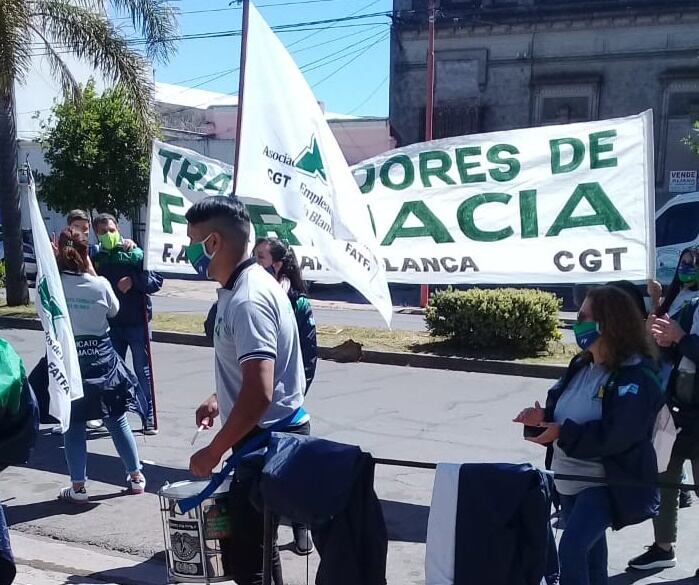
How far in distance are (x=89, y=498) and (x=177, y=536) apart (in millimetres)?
2672

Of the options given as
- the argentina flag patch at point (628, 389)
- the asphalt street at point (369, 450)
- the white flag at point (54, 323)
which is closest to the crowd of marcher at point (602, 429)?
the argentina flag patch at point (628, 389)

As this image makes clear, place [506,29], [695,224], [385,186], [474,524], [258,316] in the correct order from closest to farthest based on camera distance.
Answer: [474,524] → [258,316] → [385,186] → [695,224] → [506,29]

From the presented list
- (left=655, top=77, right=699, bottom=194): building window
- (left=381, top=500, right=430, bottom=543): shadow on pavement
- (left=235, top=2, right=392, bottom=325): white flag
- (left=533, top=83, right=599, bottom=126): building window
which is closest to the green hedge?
(left=381, top=500, right=430, bottom=543): shadow on pavement

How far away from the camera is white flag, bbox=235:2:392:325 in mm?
4391

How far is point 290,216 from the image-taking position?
4.52m

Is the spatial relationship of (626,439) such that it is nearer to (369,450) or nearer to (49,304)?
(49,304)

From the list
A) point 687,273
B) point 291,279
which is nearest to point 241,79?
point 291,279

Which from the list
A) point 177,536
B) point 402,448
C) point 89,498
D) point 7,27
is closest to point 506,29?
point 7,27

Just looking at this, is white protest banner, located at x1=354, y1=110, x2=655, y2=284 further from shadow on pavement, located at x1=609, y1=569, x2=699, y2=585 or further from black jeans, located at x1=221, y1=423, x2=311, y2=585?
black jeans, located at x1=221, y1=423, x2=311, y2=585

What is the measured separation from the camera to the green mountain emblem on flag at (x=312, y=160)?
14.7ft

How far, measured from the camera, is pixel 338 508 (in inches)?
104

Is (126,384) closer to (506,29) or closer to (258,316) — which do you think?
(258,316)

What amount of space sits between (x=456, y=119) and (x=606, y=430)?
23353 mm

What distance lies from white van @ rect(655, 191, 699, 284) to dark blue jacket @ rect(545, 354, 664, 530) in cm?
1212
